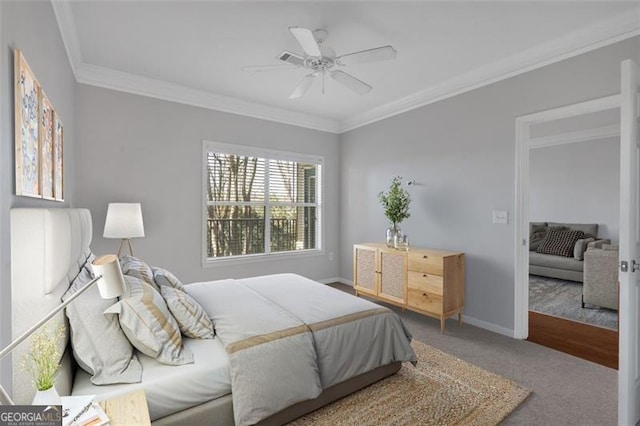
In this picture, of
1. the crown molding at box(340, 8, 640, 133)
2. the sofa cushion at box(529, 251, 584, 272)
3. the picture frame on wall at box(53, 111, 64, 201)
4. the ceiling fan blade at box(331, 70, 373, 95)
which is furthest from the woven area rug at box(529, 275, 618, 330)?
the picture frame on wall at box(53, 111, 64, 201)

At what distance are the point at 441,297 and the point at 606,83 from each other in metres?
2.22

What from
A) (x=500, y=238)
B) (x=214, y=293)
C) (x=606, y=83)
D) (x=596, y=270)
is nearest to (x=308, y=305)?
(x=214, y=293)

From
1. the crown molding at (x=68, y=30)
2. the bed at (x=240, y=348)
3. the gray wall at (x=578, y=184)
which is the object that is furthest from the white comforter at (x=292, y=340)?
the gray wall at (x=578, y=184)

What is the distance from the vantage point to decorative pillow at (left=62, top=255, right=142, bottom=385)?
141 cm

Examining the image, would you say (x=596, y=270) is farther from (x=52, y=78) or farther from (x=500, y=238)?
(x=52, y=78)

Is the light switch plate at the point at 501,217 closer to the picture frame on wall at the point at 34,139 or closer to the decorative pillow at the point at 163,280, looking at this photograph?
the decorative pillow at the point at 163,280

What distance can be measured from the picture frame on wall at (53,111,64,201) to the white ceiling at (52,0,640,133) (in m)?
0.78

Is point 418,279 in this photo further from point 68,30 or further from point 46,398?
point 68,30

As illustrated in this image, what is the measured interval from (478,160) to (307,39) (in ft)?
7.38

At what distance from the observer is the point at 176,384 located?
1.47 metres

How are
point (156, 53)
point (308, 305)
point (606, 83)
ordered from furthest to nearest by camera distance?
1. point (156, 53)
2. point (606, 83)
3. point (308, 305)

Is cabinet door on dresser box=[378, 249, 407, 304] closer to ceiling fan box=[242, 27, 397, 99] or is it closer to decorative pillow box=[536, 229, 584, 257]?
ceiling fan box=[242, 27, 397, 99]

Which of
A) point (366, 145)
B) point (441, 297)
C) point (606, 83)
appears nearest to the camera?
point (606, 83)

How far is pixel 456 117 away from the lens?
A: 355 cm
